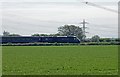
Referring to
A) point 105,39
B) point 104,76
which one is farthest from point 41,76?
point 105,39

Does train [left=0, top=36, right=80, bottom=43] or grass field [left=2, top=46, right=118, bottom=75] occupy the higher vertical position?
train [left=0, top=36, right=80, bottom=43]

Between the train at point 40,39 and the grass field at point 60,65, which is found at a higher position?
the train at point 40,39

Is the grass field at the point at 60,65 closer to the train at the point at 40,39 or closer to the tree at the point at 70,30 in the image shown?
the train at the point at 40,39

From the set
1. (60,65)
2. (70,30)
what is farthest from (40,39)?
(60,65)

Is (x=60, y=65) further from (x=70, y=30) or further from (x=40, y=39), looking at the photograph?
(x=70, y=30)

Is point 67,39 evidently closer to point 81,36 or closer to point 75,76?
point 81,36

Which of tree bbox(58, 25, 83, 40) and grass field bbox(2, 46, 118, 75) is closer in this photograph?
grass field bbox(2, 46, 118, 75)

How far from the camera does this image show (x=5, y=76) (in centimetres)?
1472

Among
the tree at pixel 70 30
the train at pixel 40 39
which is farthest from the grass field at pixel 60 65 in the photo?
the tree at pixel 70 30

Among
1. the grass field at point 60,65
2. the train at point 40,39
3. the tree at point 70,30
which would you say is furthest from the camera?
the tree at point 70,30

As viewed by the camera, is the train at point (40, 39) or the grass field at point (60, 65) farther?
the train at point (40, 39)

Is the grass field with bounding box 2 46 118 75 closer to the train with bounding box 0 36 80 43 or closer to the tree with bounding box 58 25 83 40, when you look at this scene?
the train with bounding box 0 36 80 43

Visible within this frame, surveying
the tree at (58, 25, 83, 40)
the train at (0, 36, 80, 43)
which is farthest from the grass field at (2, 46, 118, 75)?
the tree at (58, 25, 83, 40)

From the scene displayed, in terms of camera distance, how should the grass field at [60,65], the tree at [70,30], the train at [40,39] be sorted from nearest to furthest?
1. the grass field at [60,65]
2. the train at [40,39]
3. the tree at [70,30]
